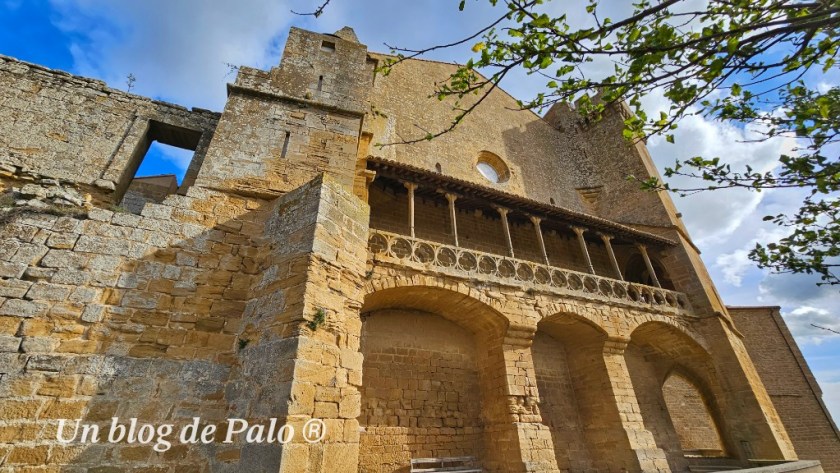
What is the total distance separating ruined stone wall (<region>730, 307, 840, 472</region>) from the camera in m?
13.5

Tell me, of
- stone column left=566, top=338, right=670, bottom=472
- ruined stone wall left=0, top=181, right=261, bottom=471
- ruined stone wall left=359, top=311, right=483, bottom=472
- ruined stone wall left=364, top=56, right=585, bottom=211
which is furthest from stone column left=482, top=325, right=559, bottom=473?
ruined stone wall left=364, top=56, right=585, bottom=211

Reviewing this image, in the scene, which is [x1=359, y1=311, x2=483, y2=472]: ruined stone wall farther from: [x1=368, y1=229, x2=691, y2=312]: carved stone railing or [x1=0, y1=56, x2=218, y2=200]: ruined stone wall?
[x1=0, y1=56, x2=218, y2=200]: ruined stone wall

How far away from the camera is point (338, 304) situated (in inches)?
158

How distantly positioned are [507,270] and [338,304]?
620 cm

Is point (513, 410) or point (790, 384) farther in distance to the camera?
point (790, 384)

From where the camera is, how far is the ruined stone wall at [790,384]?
44.3 feet

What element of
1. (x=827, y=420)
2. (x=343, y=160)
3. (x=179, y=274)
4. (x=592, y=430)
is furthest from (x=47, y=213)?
(x=827, y=420)

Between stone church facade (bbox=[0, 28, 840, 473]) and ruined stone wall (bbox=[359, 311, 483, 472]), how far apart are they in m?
0.05

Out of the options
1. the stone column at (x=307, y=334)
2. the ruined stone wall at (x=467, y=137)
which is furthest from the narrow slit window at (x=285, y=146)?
the ruined stone wall at (x=467, y=137)

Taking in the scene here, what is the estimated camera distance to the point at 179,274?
4.16m

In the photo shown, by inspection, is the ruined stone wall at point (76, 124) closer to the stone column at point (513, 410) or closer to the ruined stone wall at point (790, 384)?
the stone column at point (513, 410)

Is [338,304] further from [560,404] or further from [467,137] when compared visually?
[467,137]

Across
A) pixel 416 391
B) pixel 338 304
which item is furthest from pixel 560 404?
pixel 338 304

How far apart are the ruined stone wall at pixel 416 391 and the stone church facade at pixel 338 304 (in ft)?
0.16
